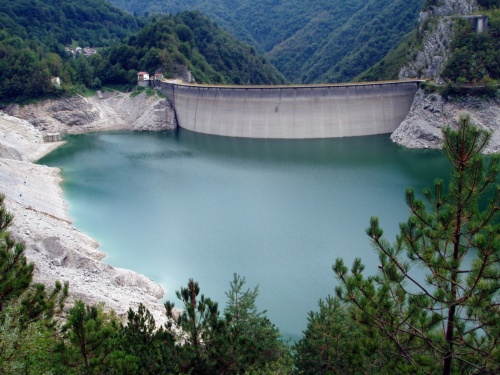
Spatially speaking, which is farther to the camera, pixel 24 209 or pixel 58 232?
pixel 24 209

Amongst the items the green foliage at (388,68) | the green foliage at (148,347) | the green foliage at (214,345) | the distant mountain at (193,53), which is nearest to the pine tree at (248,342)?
the green foliage at (214,345)

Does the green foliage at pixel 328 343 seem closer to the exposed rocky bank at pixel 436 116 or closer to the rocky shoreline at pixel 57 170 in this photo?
the rocky shoreline at pixel 57 170

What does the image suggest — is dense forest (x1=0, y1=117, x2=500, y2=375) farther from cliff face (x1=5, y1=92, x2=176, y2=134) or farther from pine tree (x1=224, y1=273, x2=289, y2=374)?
cliff face (x1=5, y1=92, x2=176, y2=134)

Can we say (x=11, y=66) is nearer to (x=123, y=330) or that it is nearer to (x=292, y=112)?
(x=292, y=112)

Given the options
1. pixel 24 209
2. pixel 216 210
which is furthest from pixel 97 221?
pixel 216 210

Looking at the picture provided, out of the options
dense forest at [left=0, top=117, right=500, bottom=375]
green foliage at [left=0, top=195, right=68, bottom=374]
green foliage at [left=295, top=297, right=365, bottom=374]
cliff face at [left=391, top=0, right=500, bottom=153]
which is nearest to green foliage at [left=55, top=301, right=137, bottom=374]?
dense forest at [left=0, top=117, right=500, bottom=375]
